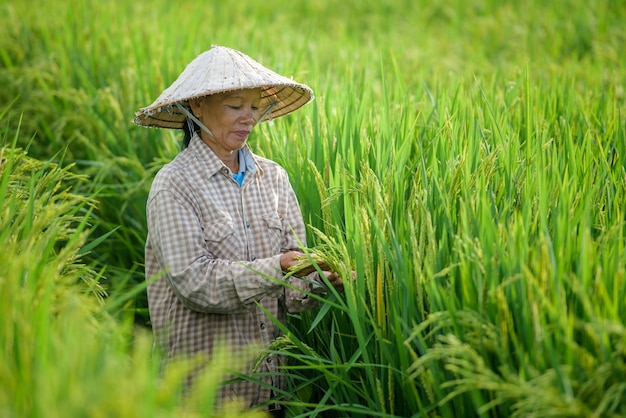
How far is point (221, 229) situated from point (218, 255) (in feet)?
0.27

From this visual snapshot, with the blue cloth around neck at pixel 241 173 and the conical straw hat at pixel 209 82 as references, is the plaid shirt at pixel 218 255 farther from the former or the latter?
the conical straw hat at pixel 209 82

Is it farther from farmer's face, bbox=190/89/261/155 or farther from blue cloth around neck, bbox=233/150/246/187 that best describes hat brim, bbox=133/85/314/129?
blue cloth around neck, bbox=233/150/246/187

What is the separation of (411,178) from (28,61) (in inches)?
124

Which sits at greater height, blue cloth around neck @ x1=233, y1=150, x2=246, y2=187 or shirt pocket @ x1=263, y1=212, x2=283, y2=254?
blue cloth around neck @ x1=233, y1=150, x2=246, y2=187

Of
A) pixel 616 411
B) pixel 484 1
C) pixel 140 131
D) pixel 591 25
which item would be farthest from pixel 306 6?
pixel 616 411

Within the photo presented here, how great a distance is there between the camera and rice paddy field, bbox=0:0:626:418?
165 centimetres

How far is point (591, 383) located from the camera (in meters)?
1.70

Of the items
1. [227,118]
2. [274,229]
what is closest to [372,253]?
[274,229]

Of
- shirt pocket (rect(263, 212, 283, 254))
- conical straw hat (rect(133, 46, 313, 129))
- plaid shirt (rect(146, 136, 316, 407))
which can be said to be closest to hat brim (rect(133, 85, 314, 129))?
conical straw hat (rect(133, 46, 313, 129))

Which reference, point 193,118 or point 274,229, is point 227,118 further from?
point 274,229

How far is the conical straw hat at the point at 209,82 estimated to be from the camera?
7.84ft

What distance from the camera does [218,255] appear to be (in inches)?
93.7

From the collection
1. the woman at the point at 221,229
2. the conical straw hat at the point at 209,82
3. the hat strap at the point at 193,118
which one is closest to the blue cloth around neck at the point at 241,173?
the woman at the point at 221,229

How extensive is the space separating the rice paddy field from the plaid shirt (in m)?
0.10
